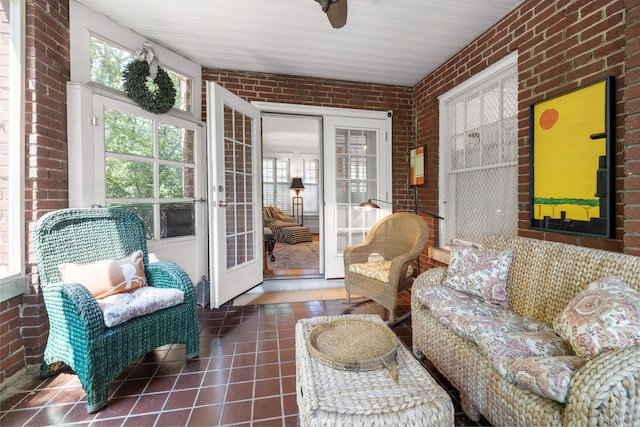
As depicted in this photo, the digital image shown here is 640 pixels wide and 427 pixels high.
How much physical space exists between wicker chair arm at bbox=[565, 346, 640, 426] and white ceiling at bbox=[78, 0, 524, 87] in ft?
8.27

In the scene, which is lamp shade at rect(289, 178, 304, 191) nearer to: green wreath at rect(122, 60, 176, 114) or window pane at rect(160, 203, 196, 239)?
window pane at rect(160, 203, 196, 239)

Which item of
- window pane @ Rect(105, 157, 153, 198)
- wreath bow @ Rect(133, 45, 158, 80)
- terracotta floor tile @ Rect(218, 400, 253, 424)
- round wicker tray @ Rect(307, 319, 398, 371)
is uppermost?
wreath bow @ Rect(133, 45, 158, 80)

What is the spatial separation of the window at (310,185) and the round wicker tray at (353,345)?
718 cm

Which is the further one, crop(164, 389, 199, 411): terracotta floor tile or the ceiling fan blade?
the ceiling fan blade

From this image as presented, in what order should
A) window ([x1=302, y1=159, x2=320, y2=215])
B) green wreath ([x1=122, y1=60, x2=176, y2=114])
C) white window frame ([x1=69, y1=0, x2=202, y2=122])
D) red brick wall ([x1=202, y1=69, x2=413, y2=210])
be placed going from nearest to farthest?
white window frame ([x1=69, y1=0, x2=202, y2=122]), green wreath ([x1=122, y1=60, x2=176, y2=114]), red brick wall ([x1=202, y1=69, x2=413, y2=210]), window ([x1=302, y1=159, x2=320, y2=215])

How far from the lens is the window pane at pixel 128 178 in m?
2.54

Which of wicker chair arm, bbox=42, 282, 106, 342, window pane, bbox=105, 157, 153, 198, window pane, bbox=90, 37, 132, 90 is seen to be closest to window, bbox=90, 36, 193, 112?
window pane, bbox=90, 37, 132, 90

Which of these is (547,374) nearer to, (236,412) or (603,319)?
(603,319)

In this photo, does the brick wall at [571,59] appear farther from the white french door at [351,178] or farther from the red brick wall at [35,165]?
the red brick wall at [35,165]

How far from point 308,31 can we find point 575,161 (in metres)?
2.33

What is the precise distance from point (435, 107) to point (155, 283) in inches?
137

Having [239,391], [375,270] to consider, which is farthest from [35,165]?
[375,270]

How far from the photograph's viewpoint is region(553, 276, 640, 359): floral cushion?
3.61 ft

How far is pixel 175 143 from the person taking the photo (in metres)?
3.10
